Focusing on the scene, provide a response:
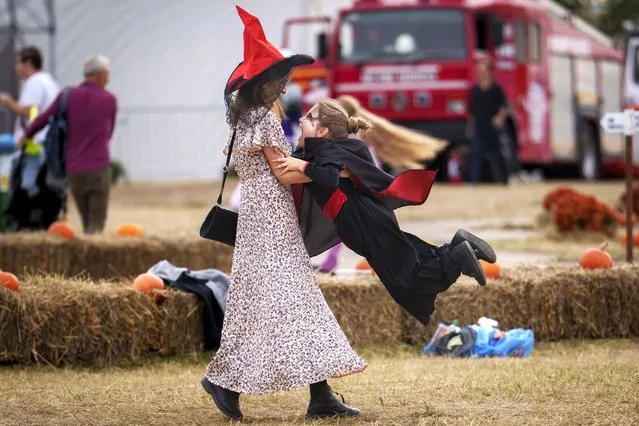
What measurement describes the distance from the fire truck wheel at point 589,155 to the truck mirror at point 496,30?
563 centimetres

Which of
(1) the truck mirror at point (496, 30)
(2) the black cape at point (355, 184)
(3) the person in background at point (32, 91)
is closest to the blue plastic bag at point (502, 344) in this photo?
(2) the black cape at point (355, 184)

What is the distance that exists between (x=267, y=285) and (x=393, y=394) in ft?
3.91

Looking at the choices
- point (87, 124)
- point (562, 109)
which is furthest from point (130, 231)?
point (562, 109)

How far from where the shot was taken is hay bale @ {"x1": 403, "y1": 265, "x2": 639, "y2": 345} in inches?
387

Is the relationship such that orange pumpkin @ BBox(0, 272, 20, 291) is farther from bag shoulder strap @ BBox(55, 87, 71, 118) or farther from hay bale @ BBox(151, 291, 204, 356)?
bag shoulder strap @ BBox(55, 87, 71, 118)

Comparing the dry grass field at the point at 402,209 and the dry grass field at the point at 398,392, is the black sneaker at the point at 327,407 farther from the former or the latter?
the dry grass field at the point at 402,209

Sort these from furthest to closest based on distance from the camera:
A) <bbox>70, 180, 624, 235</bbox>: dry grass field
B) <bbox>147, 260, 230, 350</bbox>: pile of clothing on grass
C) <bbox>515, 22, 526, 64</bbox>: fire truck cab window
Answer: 1. <bbox>515, 22, 526, 64</bbox>: fire truck cab window
2. <bbox>70, 180, 624, 235</bbox>: dry grass field
3. <bbox>147, 260, 230, 350</bbox>: pile of clothing on grass

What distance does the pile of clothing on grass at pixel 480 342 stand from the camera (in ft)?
30.8

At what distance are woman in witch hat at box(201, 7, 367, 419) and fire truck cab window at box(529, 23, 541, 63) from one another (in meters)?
20.5

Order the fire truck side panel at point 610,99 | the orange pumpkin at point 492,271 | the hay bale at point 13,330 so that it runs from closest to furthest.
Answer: the hay bale at point 13,330 < the orange pumpkin at point 492,271 < the fire truck side panel at point 610,99

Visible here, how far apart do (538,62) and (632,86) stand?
172cm

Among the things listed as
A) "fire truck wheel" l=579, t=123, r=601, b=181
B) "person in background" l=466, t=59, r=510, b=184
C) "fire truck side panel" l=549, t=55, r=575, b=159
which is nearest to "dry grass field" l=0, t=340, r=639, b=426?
"person in background" l=466, t=59, r=510, b=184

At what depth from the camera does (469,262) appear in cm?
725

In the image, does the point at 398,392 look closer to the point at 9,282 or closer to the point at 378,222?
the point at 378,222
